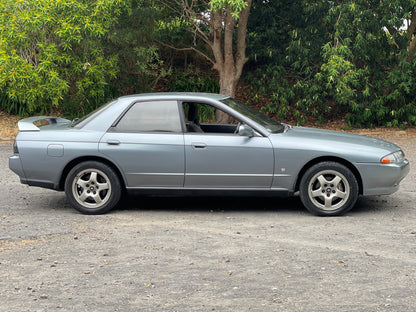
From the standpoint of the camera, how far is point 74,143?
8273 mm

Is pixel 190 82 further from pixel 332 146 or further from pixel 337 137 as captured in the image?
pixel 332 146

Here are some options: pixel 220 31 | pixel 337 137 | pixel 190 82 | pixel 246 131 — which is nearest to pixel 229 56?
pixel 220 31

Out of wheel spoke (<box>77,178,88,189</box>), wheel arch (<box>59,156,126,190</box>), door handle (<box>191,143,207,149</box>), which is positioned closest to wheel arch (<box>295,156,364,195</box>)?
door handle (<box>191,143,207,149</box>)

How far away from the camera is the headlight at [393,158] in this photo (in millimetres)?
8062

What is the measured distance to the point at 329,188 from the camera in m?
8.09

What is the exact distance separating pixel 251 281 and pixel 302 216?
265 cm

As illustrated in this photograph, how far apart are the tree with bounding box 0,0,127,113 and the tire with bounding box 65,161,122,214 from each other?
7476 millimetres

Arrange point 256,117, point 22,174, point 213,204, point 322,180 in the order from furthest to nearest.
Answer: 1. point 213,204
2. point 256,117
3. point 22,174
4. point 322,180

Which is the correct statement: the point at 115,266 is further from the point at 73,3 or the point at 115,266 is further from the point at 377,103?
the point at 377,103

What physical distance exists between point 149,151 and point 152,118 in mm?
467

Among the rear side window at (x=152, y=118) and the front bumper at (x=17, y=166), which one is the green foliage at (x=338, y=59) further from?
the front bumper at (x=17, y=166)

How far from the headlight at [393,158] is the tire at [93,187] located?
322 centimetres

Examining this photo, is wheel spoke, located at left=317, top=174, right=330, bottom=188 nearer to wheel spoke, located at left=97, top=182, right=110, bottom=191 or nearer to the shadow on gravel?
the shadow on gravel

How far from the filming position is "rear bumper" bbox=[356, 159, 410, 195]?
8.04 metres
